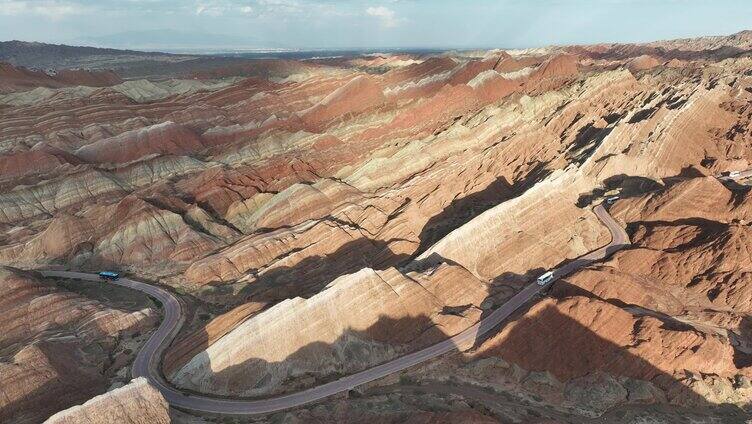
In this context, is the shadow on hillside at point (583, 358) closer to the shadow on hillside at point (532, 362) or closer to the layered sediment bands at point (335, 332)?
the shadow on hillside at point (532, 362)

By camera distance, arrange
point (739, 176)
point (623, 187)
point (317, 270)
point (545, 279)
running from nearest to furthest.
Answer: point (545, 279) → point (317, 270) → point (739, 176) → point (623, 187)

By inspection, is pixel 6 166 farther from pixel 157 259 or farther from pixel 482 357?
pixel 482 357

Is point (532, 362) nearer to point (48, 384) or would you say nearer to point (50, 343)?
point (48, 384)

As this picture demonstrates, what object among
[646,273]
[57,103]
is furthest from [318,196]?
[57,103]

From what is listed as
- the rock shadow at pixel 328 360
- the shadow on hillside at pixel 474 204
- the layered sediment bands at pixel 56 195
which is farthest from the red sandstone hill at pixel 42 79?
the rock shadow at pixel 328 360

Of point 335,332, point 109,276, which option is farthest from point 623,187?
point 109,276

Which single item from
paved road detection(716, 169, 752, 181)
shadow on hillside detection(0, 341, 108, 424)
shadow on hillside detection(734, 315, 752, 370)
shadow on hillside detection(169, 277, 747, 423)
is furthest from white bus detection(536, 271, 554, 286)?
shadow on hillside detection(0, 341, 108, 424)
